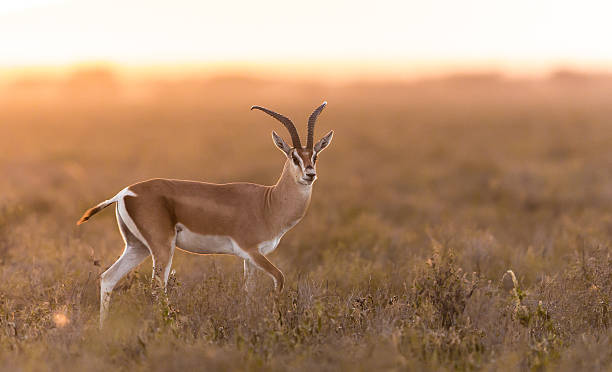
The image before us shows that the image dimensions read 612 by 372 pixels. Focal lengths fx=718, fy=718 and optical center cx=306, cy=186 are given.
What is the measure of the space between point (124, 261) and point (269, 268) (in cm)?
170

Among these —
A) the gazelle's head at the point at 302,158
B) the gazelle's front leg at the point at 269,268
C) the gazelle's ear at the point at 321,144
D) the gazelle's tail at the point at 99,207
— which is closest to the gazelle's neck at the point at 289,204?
the gazelle's head at the point at 302,158

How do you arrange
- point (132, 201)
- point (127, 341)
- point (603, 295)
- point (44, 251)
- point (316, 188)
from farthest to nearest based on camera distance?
point (316, 188) → point (44, 251) → point (603, 295) → point (132, 201) → point (127, 341)

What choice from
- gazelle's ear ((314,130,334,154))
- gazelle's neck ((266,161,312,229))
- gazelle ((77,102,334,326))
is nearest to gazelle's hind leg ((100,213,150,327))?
gazelle ((77,102,334,326))

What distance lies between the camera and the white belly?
7914 millimetres

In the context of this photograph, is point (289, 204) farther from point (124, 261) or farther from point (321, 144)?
point (124, 261)

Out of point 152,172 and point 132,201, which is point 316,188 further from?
point 132,201

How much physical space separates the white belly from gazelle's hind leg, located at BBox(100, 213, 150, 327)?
50cm

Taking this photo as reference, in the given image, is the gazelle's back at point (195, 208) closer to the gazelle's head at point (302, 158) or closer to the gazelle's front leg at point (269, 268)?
the gazelle's front leg at point (269, 268)

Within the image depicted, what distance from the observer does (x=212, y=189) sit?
8102 mm

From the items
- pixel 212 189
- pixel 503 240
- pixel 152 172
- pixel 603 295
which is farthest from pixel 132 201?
pixel 152 172

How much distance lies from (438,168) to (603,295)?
60.4 ft

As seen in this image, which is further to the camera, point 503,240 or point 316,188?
point 316,188

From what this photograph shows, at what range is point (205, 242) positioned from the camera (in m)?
7.93

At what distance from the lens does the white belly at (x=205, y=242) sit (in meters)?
7.91
